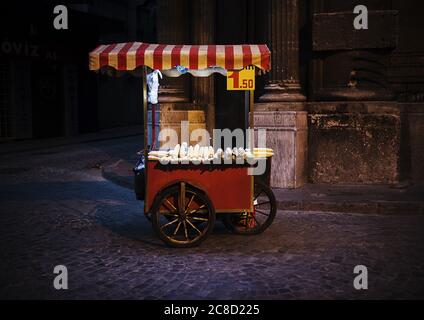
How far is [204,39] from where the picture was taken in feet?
39.0

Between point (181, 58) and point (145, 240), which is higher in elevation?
point (181, 58)

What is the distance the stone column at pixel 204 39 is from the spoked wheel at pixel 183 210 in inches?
229

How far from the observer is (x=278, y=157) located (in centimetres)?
984

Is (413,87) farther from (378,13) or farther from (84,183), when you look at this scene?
(84,183)

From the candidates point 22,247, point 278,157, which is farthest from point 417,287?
point 278,157

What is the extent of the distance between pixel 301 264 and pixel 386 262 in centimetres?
92

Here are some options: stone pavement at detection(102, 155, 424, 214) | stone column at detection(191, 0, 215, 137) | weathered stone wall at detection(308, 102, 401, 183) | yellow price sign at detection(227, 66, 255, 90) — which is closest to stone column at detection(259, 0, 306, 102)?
weathered stone wall at detection(308, 102, 401, 183)

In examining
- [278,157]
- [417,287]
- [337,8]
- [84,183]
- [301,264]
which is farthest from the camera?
[84,183]

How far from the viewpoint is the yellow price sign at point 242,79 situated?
725 centimetres

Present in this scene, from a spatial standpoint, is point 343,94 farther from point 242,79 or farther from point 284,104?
point 242,79

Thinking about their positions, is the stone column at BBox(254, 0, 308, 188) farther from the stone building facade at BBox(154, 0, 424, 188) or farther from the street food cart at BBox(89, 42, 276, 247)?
the street food cart at BBox(89, 42, 276, 247)

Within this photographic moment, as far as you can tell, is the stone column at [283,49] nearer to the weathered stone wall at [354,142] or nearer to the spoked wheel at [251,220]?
the weathered stone wall at [354,142]

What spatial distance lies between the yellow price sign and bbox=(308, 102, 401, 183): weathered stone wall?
2.98 m

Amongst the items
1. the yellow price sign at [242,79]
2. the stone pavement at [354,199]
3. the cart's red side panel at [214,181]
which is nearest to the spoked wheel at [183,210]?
the cart's red side panel at [214,181]
